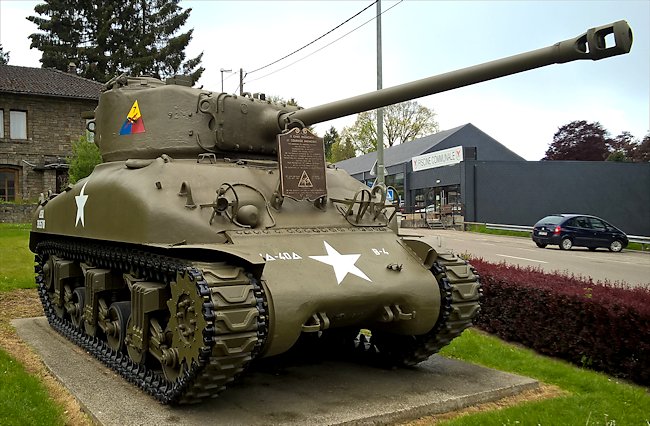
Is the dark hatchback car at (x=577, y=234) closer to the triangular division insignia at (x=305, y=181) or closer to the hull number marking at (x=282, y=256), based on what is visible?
the triangular division insignia at (x=305, y=181)

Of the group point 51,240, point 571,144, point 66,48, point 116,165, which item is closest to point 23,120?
point 66,48

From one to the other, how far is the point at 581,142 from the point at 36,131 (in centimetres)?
3807

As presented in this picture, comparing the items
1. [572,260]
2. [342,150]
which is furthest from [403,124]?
[572,260]

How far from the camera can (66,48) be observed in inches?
1788

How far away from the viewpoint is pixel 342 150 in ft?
243

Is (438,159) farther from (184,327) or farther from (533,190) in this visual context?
(184,327)

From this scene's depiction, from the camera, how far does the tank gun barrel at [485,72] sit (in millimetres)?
5355

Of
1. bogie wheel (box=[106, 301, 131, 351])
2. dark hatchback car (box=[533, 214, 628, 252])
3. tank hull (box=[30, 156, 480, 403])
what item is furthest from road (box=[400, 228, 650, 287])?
bogie wheel (box=[106, 301, 131, 351])

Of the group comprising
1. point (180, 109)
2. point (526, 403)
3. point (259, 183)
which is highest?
point (180, 109)

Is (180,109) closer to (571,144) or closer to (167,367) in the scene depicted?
(167,367)

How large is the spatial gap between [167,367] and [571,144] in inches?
1981

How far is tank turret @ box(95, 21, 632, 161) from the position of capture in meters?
7.37

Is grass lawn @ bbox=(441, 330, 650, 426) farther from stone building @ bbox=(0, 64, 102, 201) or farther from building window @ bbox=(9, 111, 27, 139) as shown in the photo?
building window @ bbox=(9, 111, 27, 139)

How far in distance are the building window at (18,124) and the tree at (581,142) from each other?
37.6 metres
